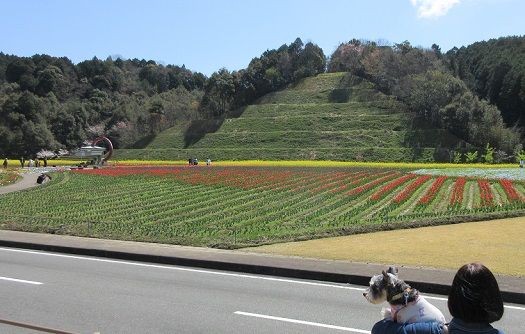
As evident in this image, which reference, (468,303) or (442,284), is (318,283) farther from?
(468,303)

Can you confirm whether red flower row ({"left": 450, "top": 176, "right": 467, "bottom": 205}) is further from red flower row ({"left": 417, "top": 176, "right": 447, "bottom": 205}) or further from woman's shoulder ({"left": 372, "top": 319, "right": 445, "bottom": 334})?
woman's shoulder ({"left": 372, "top": 319, "right": 445, "bottom": 334})

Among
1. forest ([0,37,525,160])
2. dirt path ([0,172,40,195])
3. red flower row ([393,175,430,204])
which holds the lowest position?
dirt path ([0,172,40,195])

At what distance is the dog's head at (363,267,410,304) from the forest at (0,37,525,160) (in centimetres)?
6964

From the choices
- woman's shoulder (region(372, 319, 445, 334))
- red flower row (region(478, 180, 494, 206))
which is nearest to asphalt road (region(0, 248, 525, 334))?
woman's shoulder (region(372, 319, 445, 334))

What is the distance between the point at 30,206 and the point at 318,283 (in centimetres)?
1855

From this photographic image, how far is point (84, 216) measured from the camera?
69.8ft

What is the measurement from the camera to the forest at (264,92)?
7719 centimetres

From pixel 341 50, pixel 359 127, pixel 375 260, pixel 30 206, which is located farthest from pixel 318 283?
pixel 341 50

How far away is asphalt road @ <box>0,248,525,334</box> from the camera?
24.3 feet

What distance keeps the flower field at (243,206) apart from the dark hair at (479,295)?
35.9 ft

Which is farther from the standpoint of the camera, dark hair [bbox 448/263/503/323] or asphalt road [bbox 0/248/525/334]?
asphalt road [bbox 0/248/525/334]

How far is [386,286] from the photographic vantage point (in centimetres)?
375

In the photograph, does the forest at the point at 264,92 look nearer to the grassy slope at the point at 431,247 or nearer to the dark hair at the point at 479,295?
the grassy slope at the point at 431,247

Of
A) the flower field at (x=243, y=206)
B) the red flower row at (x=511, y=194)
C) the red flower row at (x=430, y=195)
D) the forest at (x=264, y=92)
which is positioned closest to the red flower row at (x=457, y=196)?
the flower field at (x=243, y=206)
